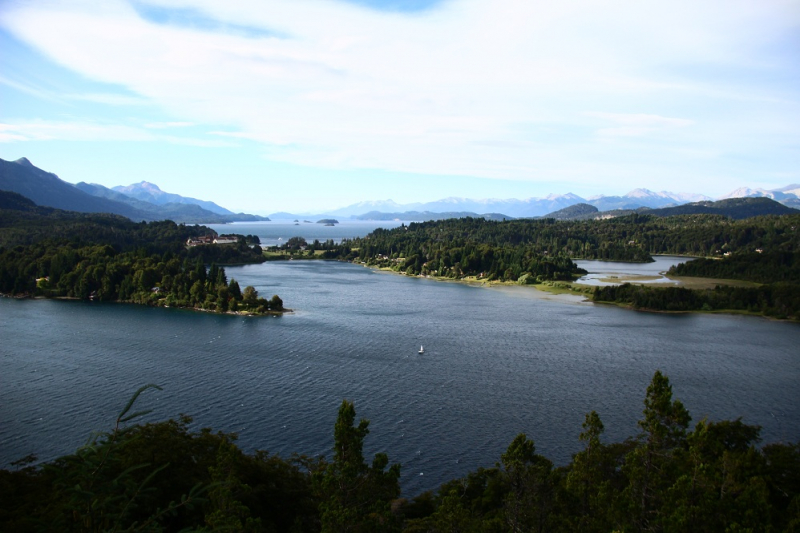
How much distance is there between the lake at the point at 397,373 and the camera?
81.8ft

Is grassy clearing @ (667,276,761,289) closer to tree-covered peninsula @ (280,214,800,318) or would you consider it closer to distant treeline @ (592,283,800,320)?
tree-covered peninsula @ (280,214,800,318)

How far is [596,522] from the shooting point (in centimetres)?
1405

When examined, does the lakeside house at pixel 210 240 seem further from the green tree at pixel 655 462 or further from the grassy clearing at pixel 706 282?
the green tree at pixel 655 462

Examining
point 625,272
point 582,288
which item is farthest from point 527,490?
point 625,272

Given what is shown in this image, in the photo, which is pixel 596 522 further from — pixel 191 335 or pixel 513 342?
pixel 191 335

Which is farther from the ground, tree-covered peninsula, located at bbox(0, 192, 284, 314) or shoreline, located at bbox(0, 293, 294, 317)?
tree-covered peninsula, located at bbox(0, 192, 284, 314)

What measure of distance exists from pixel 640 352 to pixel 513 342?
936cm

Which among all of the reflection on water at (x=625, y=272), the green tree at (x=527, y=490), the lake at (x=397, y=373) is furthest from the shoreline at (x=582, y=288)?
the green tree at (x=527, y=490)

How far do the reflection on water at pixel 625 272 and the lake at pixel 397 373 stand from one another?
22.2 metres

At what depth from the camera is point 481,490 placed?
18.1 m

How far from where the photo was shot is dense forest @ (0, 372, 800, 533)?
44.6 feet

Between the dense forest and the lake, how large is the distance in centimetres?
419

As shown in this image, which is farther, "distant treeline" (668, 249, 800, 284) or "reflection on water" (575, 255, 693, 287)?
"reflection on water" (575, 255, 693, 287)

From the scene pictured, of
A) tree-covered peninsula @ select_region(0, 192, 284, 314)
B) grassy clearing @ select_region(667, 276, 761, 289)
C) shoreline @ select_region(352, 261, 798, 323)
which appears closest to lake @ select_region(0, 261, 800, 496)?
tree-covered peninsula @ select_region(0, 192, 284, 314)
